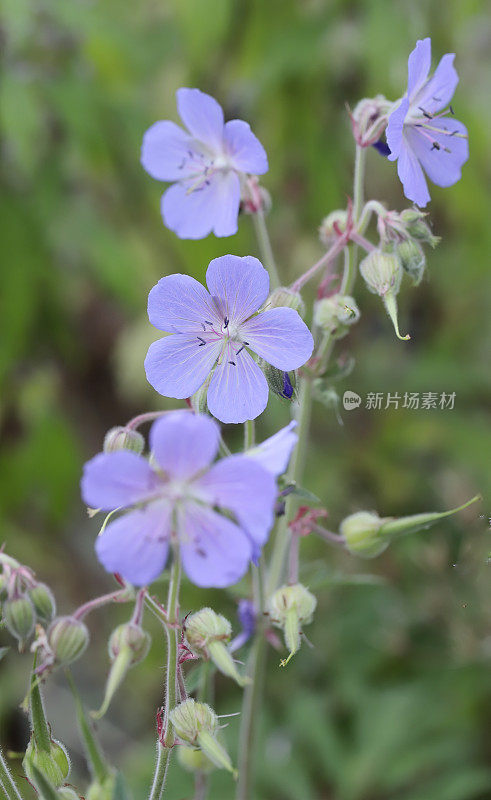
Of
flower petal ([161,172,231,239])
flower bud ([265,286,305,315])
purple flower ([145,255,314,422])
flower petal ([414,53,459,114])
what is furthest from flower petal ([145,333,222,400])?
flower petal ([414,53,459,114])

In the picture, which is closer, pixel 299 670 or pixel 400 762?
pixel 400 762

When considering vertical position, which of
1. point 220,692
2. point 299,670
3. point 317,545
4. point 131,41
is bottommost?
point 220,692

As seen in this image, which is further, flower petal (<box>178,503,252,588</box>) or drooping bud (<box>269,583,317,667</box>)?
drooping bud (<box>269,583,317,667</box>)

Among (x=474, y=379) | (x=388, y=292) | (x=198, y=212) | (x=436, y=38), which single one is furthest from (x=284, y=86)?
(x=388, y=292)

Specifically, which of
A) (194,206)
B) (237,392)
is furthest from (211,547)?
(194,206)

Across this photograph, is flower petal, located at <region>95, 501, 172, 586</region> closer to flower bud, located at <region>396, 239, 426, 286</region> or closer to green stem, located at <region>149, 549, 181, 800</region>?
green stem, located at <region>149, 549, 181, 800</region>

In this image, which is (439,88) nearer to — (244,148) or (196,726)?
(244,148)

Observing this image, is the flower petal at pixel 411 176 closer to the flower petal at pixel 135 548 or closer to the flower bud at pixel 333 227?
the flower bud at pixel 333 227

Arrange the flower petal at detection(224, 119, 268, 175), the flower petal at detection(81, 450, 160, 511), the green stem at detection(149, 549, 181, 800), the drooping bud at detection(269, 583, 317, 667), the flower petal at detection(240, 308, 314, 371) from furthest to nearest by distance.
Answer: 1. the flower petal at detection(224, 119, 268, 175)
2. the drooping bud at detection(269, 583, 317, 667)
3. the flower petal at detection(240, 308, 314, 371)
4. the green stem at detection(149, 549, 181, 800)
5. the flower petal at detection(81, 450, 160, 511)

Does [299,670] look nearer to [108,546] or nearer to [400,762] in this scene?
[400,762]
